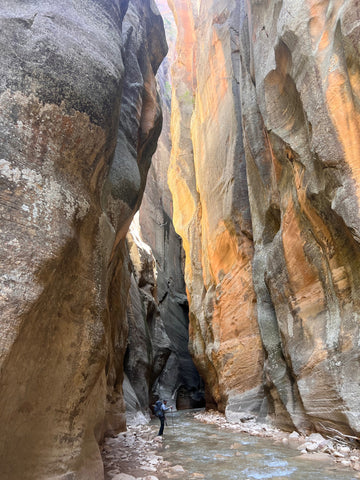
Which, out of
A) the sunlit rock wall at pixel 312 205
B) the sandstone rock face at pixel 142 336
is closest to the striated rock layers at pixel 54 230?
the sunlit rock wall at pixel 312 205

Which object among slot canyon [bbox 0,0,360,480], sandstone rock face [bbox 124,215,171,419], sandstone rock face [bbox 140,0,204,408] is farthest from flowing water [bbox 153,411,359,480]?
sandstone rock face [bbox 140,0,204,408]

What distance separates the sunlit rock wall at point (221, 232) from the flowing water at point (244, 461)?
191 inches

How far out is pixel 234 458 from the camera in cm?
616

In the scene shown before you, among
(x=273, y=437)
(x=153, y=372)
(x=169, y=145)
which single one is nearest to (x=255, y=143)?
(x=273, y=437)

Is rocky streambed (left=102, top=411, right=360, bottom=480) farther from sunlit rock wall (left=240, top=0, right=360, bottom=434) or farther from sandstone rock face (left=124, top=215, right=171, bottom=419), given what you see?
→ sandstone rock face (left=124, top=215, right=171, bottom=419)

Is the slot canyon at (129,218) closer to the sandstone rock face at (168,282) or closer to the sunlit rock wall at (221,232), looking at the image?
the sunlit rock wall at (221,232)

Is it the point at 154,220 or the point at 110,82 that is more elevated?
→ the point at 154,220

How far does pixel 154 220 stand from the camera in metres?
34.2

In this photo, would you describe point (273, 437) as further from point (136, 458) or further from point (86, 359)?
point (86, 359)

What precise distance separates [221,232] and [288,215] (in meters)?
6.91

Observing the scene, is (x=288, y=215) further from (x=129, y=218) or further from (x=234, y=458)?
(x=234, y=458)

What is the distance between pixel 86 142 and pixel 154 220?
29072 mm

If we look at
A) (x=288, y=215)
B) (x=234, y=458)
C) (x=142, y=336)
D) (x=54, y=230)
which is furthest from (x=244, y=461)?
(x=142, y=336)

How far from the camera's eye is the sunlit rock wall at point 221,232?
1398cm
